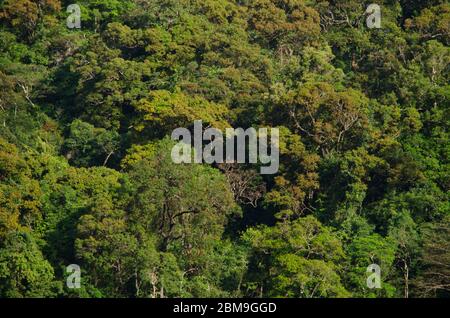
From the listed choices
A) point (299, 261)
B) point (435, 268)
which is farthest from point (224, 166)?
point (435, 268)

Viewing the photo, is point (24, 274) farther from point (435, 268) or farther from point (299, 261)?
point (435, 268)

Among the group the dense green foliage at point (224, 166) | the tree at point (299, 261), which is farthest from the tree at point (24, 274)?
the tree at point (299, 261)

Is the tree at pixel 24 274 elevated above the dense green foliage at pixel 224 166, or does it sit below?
below

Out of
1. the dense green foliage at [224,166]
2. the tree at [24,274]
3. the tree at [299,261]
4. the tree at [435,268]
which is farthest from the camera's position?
the dense green foliage at [224,166]

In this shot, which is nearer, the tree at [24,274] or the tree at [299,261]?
the tree at [299,261]

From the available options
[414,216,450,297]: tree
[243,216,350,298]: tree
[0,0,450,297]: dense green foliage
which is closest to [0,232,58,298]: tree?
[0,0,450,297]: dense green foliage

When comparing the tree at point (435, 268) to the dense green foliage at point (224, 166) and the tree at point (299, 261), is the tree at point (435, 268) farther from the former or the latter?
the tree at point (299, 261)

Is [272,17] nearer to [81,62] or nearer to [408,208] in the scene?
[81,62]
